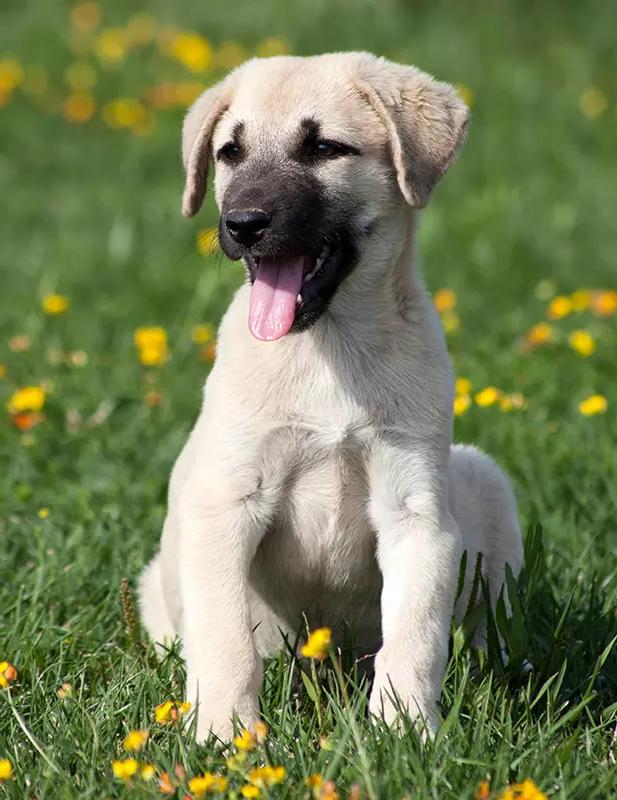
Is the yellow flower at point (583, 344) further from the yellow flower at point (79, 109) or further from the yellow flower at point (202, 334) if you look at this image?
the yellow flower at point (79, 109)

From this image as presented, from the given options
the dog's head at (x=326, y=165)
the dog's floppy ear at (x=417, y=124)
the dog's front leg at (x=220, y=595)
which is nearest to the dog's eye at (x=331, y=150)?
the dog's head at (x=326, y=165)

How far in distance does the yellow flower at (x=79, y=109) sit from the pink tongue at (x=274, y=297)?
673 centimetres

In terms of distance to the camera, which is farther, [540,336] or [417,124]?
[540,336]

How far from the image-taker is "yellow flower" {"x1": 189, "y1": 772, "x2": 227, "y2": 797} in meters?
2.59

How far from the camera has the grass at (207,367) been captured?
3.00 metres

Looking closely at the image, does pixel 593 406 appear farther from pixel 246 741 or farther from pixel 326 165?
pixel 246 741

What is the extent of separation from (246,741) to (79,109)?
7.87 metres

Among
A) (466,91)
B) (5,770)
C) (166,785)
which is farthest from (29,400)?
(466,91)

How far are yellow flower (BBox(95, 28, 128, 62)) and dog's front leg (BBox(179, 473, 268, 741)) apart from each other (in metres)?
7.92

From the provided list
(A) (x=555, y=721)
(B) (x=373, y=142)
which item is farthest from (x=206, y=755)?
(B) (x=373, y=142)

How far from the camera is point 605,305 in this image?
19.9 feet

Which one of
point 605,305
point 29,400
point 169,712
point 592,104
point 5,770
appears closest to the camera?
point 5,770

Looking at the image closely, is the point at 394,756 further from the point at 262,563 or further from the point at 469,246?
the point at 469,246

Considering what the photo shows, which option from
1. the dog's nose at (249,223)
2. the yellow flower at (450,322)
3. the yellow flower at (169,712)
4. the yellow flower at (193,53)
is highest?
the yellow flower at (193,53)
